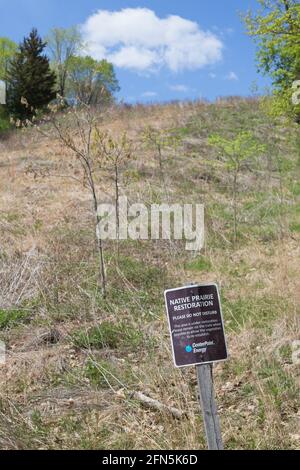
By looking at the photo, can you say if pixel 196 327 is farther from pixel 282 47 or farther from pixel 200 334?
pixel 282 47

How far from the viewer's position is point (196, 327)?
2.69m

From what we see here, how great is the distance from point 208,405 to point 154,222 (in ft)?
21.3

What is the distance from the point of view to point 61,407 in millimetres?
3869

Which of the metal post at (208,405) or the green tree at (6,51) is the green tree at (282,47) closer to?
the metal post at (208,405)

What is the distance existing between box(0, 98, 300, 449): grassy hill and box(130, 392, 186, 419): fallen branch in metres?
0.05

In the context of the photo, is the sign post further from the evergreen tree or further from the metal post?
the evergreen tree

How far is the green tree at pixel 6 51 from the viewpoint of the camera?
115 feet

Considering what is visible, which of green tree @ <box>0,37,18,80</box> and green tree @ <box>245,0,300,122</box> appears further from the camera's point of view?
green tree @ <box>0,37,18,80</box>

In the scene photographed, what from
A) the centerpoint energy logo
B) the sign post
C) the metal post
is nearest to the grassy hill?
the centerpoint energy logo

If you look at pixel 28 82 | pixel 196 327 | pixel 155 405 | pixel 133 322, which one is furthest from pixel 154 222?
pixel 28 82

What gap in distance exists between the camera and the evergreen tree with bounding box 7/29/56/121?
2730cm

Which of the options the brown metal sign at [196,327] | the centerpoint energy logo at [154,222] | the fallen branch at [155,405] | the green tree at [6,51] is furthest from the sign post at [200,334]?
the green tree at [6,51]

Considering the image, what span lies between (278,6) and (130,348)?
37.1 feet

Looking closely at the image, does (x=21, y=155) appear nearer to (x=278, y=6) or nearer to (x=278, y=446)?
(x=278, y=6)
